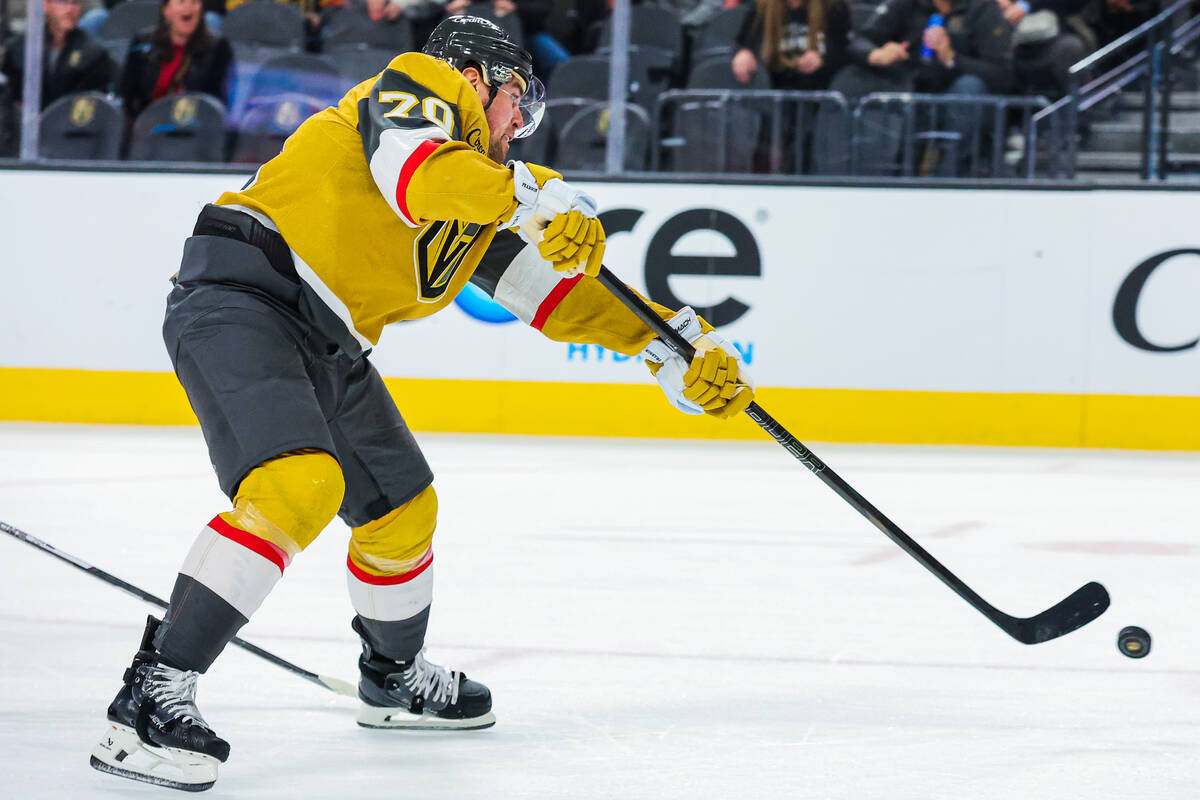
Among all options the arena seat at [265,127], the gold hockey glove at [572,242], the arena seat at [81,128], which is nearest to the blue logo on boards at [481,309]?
the arena seat at [265,127]

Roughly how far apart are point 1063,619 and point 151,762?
1567 mm

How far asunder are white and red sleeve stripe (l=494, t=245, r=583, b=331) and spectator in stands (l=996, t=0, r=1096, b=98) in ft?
17.2

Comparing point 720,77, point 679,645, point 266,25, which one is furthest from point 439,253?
point 266,25

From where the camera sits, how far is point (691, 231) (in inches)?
285

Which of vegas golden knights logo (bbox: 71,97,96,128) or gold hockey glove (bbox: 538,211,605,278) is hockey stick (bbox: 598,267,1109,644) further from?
vegas golden knights logo (bbox: 71,97,96,128)

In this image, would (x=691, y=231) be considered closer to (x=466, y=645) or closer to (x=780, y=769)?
(x=466, y=645)

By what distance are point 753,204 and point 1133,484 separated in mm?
2155

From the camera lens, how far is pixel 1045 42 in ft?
24.8

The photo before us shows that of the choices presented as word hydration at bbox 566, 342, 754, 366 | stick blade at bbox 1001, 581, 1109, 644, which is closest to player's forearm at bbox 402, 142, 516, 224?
stick blade at bbox 1001, 581, 1109, 644

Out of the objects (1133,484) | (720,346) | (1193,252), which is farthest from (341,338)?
(1193,252)

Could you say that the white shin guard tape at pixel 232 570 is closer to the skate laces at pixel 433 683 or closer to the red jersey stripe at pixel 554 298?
the skate laces at pixel 433 683

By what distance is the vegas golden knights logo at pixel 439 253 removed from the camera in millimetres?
2391

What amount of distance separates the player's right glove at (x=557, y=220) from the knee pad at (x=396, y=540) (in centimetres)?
51

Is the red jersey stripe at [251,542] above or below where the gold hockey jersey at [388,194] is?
below
